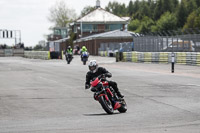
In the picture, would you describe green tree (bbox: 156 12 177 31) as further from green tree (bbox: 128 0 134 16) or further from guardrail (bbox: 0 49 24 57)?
green tree (bbox: 128 0 134 16)

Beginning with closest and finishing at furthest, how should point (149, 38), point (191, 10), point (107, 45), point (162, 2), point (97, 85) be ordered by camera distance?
1. point (97, 85)
2. point (149, 38)
3. point (107, 45)
4. point (191, 10)
5. point (162, 2)

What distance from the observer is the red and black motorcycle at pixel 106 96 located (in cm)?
1178

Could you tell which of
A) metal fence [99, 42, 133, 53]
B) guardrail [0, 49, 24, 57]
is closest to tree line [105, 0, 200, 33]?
metal fence [99, 42, 133, 53]

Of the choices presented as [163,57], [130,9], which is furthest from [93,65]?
[130,9]

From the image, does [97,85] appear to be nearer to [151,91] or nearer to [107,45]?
[151,91]

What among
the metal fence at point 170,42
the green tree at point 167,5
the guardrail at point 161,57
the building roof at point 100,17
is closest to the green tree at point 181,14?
the green tree at point 167,5

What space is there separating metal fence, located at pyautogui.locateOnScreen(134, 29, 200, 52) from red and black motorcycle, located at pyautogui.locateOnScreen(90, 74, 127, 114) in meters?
24.6

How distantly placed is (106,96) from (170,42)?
30.0m

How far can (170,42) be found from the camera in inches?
1624

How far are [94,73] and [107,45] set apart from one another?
214ft

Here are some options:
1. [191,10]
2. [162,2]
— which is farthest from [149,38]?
[162,2]

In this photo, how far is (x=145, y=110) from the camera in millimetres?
12375

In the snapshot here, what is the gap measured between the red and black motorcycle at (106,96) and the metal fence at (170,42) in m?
24.6

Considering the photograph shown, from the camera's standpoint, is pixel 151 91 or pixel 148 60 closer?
pixel 151 91
